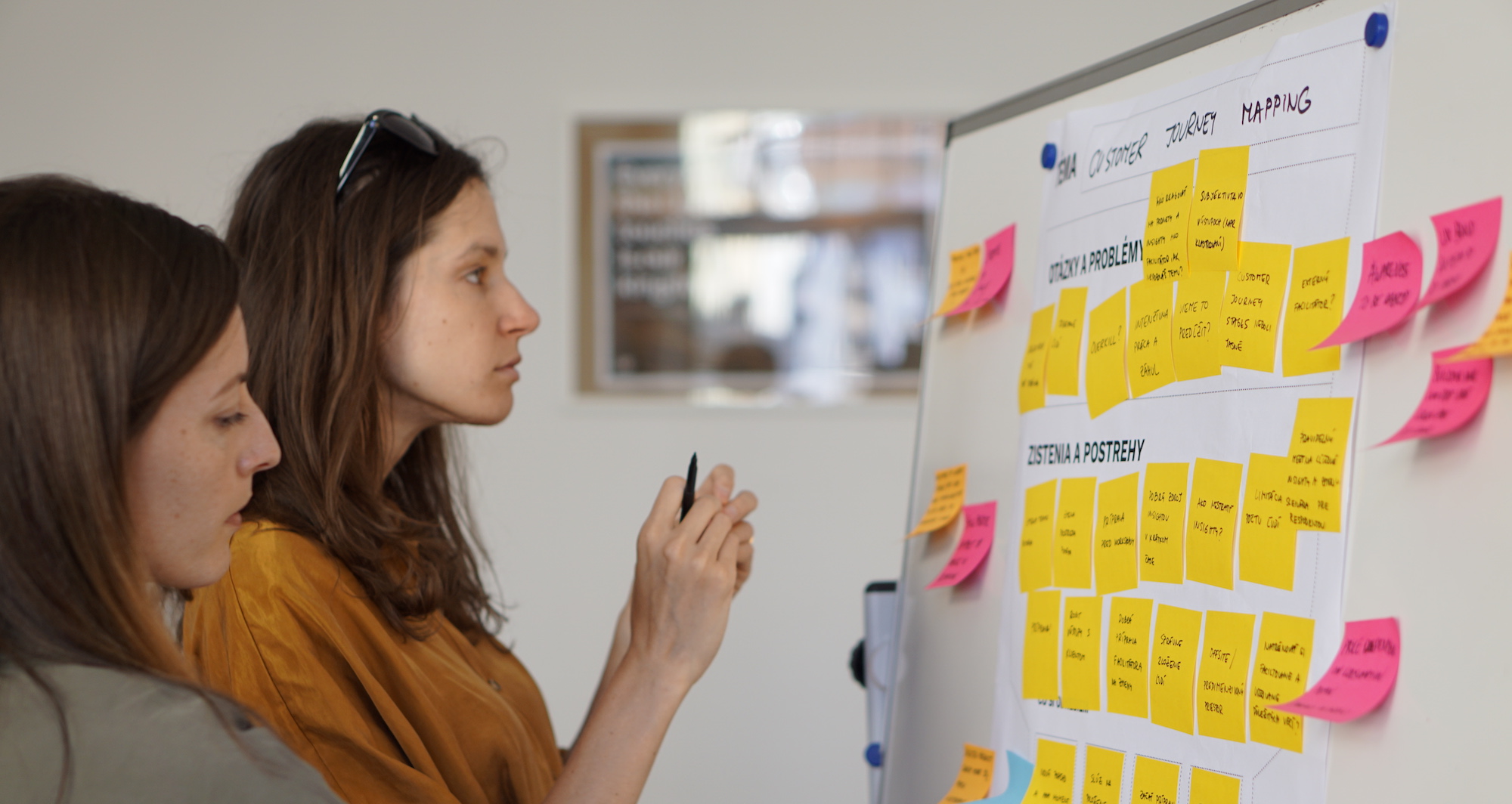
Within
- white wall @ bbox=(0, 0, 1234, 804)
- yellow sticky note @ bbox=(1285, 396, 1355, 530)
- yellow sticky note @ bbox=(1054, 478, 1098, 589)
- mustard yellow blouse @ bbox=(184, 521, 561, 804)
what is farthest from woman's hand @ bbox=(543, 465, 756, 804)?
white wall @ bbox=(0, 0, 1234, 804)

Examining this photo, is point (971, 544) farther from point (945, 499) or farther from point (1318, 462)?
point (1318, 462)

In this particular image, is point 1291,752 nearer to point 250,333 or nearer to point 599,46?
point 250,333

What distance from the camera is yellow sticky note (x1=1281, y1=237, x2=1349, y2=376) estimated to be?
2.64ft

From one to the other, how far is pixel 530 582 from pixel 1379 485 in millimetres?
2101

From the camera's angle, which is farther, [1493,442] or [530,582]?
[530,582]

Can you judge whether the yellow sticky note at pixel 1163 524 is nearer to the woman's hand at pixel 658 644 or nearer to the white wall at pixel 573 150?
the woman's hand at pixel 658 644

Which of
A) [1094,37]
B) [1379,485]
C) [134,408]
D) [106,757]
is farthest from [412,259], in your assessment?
[1094,37]

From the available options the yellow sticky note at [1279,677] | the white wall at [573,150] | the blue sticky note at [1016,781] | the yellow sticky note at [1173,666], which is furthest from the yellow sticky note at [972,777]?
the white wall at [573,150]

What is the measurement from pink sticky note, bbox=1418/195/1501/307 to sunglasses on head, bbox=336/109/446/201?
907 millimetres

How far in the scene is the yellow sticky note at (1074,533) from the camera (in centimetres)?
104

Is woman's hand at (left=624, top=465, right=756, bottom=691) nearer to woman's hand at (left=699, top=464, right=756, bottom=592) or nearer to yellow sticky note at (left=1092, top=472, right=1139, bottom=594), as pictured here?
woman's hand at (left=699, top=464, right=756, bottom=592)

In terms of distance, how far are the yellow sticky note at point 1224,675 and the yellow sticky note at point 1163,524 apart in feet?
0.18

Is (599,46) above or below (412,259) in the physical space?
above

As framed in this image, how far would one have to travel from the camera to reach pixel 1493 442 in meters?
0.70
